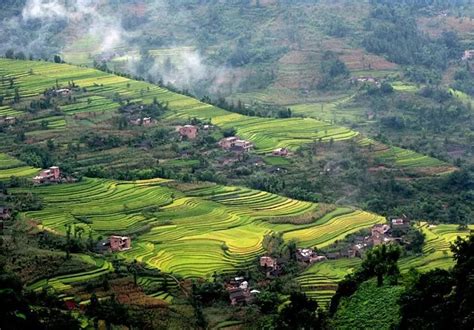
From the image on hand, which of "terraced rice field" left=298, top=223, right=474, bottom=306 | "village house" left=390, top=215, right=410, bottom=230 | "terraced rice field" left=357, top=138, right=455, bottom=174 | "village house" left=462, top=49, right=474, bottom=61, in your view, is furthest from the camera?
"village house" left=462, top=49, right=474, bottom=61

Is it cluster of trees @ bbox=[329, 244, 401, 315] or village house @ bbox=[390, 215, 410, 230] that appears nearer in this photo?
cluster of trees @ bbox=[329, 244, 401, 315]

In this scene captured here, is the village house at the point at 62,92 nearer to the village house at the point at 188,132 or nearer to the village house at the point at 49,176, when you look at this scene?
the village house at the point at 188,132

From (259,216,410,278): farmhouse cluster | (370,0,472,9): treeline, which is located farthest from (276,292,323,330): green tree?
(370,0,472,9): treeline

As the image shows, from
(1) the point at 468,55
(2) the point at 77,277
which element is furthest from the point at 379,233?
(1) the point at 468,55

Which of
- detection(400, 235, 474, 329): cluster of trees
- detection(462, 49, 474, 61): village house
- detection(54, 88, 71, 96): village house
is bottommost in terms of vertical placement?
detection(462, 49, 474, 61): village house

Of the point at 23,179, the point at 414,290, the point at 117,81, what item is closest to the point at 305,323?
the point at 414,290

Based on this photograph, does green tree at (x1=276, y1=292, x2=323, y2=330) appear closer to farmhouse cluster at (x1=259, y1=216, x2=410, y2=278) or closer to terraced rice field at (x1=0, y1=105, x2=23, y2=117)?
farmhouse cluster at (x1=259, y1=216, x2=410, y2=278)

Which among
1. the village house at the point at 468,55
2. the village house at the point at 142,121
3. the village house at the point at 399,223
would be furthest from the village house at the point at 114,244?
the village house at the point at 468,55
